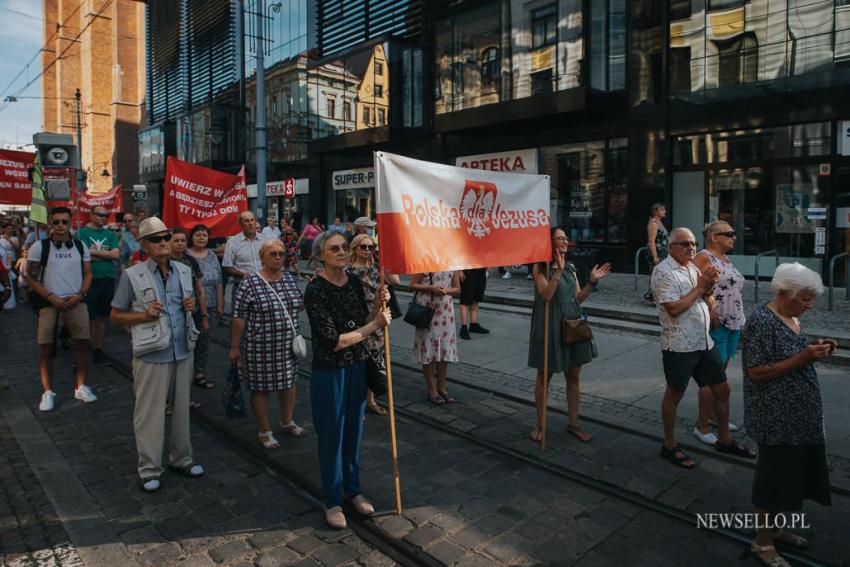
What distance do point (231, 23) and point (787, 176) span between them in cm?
2877

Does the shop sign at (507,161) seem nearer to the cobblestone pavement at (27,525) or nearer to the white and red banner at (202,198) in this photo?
the white and red banner at (202,198)

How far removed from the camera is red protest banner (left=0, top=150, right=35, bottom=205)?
985 centimetres

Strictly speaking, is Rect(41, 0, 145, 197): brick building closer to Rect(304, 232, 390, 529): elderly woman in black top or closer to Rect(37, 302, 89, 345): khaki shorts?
Rect(37, 302, 89, 345): khaki shorts

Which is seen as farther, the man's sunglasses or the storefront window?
the storefront window

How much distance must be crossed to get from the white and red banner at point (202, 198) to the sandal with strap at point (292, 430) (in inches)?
128

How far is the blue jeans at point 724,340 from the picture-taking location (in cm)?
517

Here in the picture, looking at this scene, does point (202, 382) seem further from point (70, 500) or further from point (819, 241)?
point (819, 241)

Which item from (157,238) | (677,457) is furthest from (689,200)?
(157,238)

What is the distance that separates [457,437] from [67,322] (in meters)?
4.29

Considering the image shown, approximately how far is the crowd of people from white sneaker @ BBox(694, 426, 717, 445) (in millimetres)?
11

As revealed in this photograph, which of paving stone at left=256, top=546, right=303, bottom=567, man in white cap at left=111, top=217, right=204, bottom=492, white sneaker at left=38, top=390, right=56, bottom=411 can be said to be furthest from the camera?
white sneaker at left=38, top=390, right=56, bottom=411

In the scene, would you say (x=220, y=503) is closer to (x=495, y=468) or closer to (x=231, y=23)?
(x=495, y=468)

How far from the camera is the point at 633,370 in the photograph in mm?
7395

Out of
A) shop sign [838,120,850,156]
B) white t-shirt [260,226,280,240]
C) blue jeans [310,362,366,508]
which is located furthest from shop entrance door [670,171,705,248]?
blue jeans [310,362,366,508]
